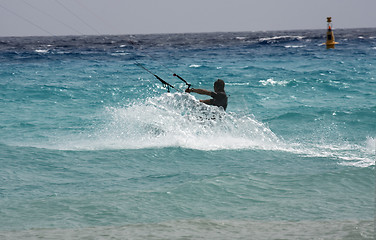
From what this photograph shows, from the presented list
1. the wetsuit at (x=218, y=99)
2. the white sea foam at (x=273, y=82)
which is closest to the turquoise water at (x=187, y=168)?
the wetsuit at (x=218, y=99)

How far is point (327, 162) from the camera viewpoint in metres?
9.56

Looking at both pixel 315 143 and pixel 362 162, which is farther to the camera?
pixel 315 143

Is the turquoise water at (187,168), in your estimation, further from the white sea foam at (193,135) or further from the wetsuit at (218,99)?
the wetsuit at (218,99)

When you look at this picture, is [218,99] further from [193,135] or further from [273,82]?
[273,82]

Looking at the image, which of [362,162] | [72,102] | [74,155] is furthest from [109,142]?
[72,102]

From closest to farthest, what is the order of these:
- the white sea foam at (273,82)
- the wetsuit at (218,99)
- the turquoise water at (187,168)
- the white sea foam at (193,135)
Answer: the turquoise water at (187,168) → the white sea foam at (193,135) → the wetsuit at (218,99) → the white sea foam at (273,82)

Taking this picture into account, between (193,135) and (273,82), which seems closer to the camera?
(193,135)

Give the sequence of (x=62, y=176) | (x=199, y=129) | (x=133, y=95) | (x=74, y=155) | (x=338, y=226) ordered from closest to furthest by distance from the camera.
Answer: (x=338, y=226) → (x=62, y=176) → (x=74, y=155) → (x=199, y=129) → (x=133, y=95)

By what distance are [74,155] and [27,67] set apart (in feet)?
84.8

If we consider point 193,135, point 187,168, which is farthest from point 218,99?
point 187,168

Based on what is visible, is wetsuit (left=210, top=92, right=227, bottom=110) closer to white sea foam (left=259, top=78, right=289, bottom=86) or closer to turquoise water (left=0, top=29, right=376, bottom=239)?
turquoise water (left=0, top=29, right=376, bottom=239)

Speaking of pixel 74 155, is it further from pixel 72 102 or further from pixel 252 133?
pixel 72 102

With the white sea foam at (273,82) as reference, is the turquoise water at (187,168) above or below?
below

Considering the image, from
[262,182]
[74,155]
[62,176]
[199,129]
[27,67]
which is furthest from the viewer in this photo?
[27,67]
